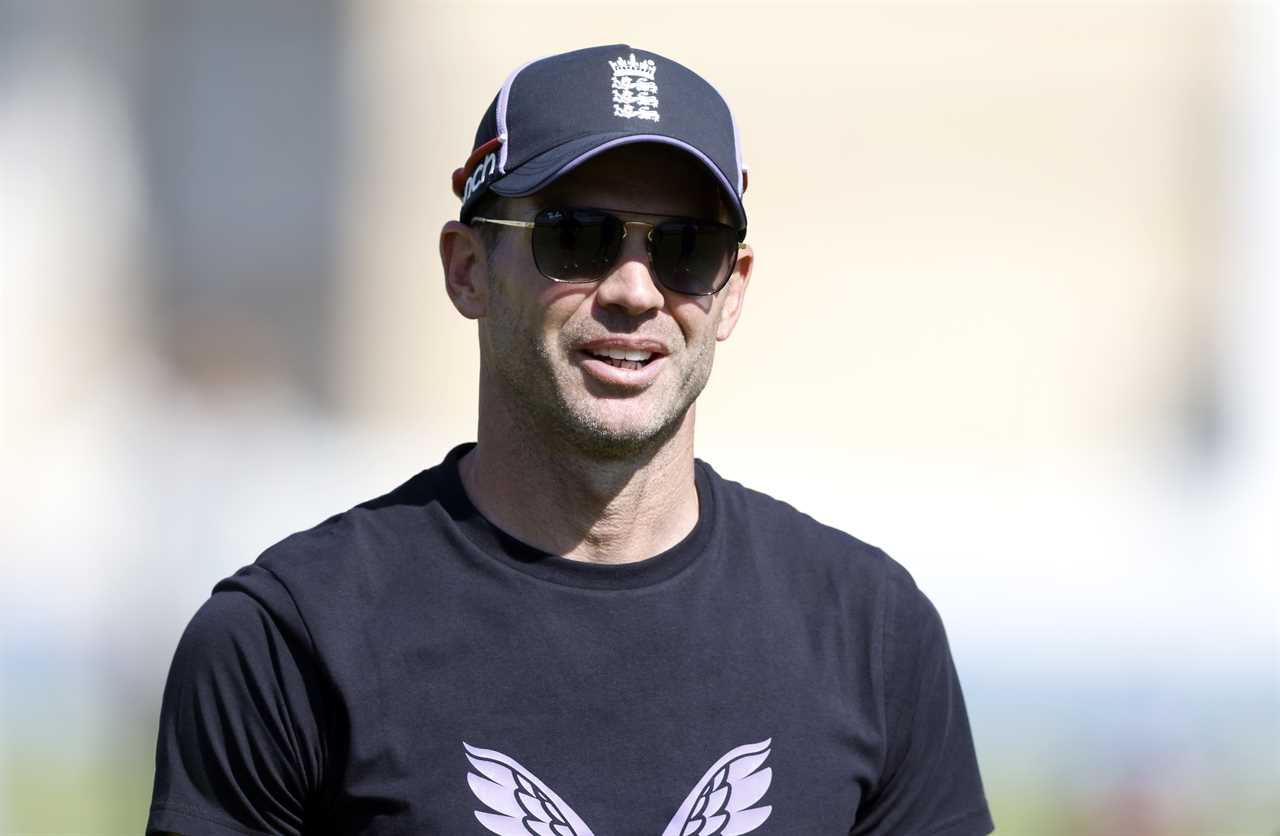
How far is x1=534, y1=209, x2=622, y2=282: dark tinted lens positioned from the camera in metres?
2.32

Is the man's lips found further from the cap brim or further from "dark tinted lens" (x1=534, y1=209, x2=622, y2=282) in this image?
the cap brim

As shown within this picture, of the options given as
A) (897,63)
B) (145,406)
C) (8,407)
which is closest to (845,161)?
(897,63)

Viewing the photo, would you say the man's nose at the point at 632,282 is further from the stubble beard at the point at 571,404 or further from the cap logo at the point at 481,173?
the cap logo at the point at 481,173

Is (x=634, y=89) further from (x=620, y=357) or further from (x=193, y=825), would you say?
(x=193, y=825)

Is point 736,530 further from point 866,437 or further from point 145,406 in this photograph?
point 145,406

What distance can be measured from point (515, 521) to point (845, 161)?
4.65 m

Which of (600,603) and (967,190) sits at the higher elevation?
(967,190)

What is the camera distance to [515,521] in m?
2.37

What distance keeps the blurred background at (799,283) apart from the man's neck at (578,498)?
162 inches

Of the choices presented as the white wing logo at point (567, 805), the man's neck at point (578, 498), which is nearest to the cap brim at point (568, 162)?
the man's neck at point (578, 498)

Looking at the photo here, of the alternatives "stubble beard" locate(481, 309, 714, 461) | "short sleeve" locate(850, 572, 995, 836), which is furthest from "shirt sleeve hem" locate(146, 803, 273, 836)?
"short sleeve" locate(850, 572, 995, 836)

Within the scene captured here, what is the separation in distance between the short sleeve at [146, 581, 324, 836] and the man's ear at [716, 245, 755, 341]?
0.81 metres

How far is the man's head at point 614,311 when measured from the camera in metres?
2.31

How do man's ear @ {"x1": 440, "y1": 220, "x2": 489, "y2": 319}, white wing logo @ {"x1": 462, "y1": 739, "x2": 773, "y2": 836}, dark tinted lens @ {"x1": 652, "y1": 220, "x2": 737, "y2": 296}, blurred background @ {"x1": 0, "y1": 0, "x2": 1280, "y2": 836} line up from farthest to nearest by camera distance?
blurred background @ {"x1": 0, "y1": 0, "x2": 1280, "y2": 836}
man's ear @ {"x1": 440, "y1": 220, "x2": 489, "y2": 319}
dark tinted lens @ {"x1": 652, "y1": 220, "x2": 737, "y2": 296}
white wing logo @ {"x1": 462, "y1": 739, "x2": 773, "y2": 836}
